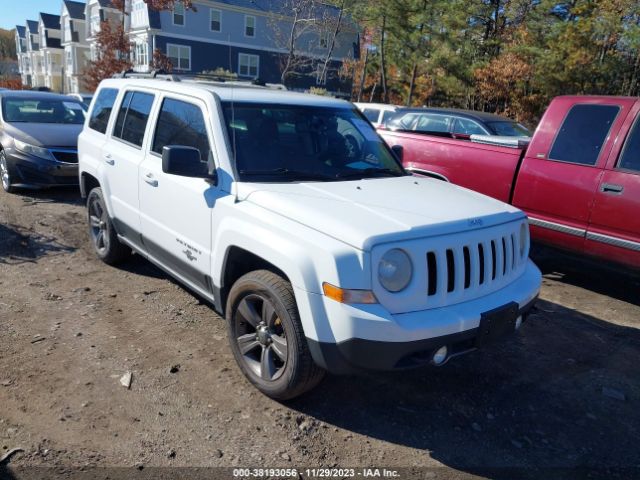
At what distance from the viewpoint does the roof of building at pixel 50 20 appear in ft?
186

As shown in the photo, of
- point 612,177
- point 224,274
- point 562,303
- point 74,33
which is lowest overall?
point 562,303

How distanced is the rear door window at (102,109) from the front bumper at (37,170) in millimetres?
2950

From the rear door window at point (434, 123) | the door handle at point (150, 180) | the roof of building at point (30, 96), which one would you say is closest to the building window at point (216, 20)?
the roof of building at point (30, 96)

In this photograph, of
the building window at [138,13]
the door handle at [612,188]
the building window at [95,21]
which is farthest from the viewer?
the building window at [95,21]

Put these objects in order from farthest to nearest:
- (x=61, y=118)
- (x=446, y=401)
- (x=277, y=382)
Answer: (x=61, y=118), (x=446, y=401), (x=277, y=382)

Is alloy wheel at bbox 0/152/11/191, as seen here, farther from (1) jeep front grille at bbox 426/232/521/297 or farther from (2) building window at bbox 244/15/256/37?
(2) building window at bbox 244/15/256/37

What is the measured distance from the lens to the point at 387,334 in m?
2.73

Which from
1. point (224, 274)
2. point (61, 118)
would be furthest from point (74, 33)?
point (224, 274)

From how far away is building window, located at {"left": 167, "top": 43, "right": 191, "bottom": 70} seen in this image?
34.9m

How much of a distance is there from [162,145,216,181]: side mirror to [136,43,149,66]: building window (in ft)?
111

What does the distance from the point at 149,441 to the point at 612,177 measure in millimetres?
4705

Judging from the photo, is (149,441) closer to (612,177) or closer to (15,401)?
(15,401)

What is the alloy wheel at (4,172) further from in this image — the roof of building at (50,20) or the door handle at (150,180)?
the roof of building at (50,20)

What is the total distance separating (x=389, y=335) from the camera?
273cm
